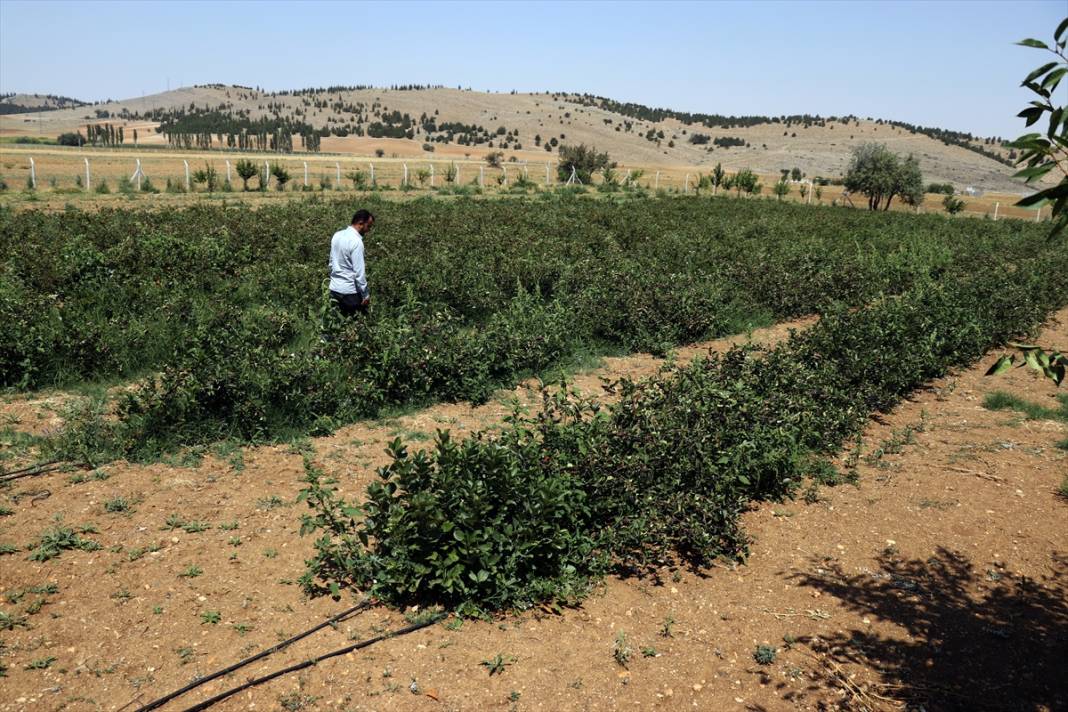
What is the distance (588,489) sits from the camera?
16.6 ft

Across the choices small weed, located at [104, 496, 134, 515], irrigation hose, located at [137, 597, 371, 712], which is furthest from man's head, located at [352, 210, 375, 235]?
irrigation hose, located at [137, 597, 371, 712]

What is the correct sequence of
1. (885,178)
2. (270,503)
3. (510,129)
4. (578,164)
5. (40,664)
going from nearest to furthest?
(40,664) → (270,503) → (885,178) → (578,164) → (510,129)

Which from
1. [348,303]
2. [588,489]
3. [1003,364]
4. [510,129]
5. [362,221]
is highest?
[510,129]

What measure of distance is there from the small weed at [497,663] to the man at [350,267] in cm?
487

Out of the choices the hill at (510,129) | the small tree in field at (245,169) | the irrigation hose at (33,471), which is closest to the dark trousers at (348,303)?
the irrigation hose at (33,471)

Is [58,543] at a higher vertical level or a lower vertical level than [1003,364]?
lower

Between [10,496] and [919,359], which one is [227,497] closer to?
[10,496]

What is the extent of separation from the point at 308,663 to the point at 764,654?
7.79 ft

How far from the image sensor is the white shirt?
7.78 metres

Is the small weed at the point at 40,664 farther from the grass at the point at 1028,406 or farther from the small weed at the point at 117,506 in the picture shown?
the grass at the point at 1028,406

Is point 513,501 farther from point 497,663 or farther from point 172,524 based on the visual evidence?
point 172,524

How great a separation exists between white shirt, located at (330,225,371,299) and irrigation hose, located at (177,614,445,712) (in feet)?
15.1

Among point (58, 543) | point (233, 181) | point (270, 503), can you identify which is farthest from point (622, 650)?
point (233, 181)

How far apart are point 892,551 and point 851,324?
4.26 m
